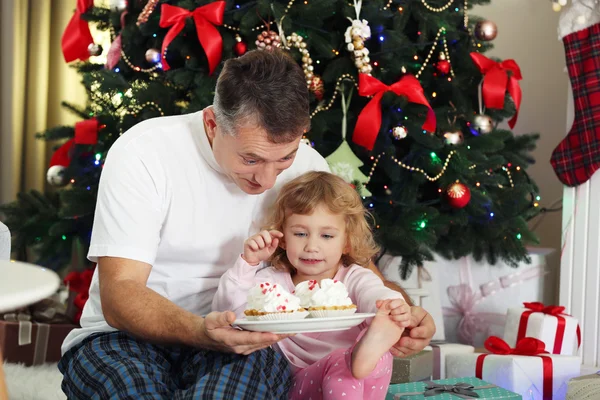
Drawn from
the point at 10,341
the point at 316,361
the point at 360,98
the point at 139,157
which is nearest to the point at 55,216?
the point at 10,341

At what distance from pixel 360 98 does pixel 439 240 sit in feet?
1.98

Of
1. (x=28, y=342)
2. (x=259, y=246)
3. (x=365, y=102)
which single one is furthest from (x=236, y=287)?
(x=28, y=342)

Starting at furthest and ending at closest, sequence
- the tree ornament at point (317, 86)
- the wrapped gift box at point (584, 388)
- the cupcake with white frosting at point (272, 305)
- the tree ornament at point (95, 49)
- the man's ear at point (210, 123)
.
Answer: the tree ornament at point (95, 49), the tree ornament at point (317, 86), the wrapped gift box at point (584, 388), the man's ear at point (210, 123), the cupcake with white frosting at point (272, 305)

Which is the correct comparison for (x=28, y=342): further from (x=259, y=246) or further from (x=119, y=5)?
(x=259, y=246)

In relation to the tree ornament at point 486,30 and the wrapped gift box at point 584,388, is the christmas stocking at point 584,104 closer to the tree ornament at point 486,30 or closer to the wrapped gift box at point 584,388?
the tree ornament at point 486,30

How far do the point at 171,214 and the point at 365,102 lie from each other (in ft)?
3.99

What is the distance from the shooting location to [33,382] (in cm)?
255

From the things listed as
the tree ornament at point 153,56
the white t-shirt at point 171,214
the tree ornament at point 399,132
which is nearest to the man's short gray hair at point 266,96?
the white t-shirt at point 171,214

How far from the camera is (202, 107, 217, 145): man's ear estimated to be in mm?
1804

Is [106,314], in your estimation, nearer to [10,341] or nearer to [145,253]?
[145,253]

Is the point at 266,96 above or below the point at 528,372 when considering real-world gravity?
above

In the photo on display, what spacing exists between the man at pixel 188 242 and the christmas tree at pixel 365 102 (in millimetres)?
778

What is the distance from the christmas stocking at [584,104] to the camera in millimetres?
2770

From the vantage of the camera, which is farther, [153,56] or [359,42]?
[153,56]
